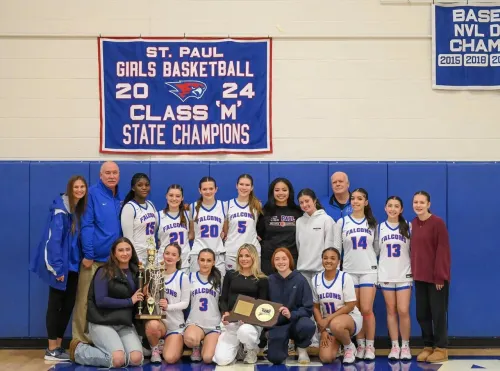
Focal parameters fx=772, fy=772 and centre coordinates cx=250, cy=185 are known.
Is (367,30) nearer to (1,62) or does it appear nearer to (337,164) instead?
(337,164)

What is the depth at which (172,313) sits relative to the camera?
7570 mm

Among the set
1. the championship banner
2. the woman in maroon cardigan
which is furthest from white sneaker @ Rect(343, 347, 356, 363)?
the championship banner

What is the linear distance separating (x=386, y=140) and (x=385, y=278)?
1.80 metres

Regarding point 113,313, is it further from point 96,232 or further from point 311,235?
point 311,235

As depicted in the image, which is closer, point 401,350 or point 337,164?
point 401,350

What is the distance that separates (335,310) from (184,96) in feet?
9.69

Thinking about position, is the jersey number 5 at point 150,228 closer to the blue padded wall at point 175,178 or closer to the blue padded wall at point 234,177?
the blue padded wall at point 175,178

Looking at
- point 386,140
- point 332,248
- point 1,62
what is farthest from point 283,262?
point 1,62

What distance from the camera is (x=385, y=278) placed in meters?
7.66

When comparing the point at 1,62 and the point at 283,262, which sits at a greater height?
the point at 1,62

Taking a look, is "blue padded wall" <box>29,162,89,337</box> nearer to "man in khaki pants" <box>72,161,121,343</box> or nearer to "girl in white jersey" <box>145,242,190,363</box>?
"man in khaki pants" <box>72,161,121,343</box>

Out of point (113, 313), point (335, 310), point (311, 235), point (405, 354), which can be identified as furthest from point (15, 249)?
point (405, 354)

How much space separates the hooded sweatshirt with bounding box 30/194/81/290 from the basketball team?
1 centimetres

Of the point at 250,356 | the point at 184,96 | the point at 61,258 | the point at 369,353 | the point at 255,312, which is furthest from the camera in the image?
the point at 184,96
